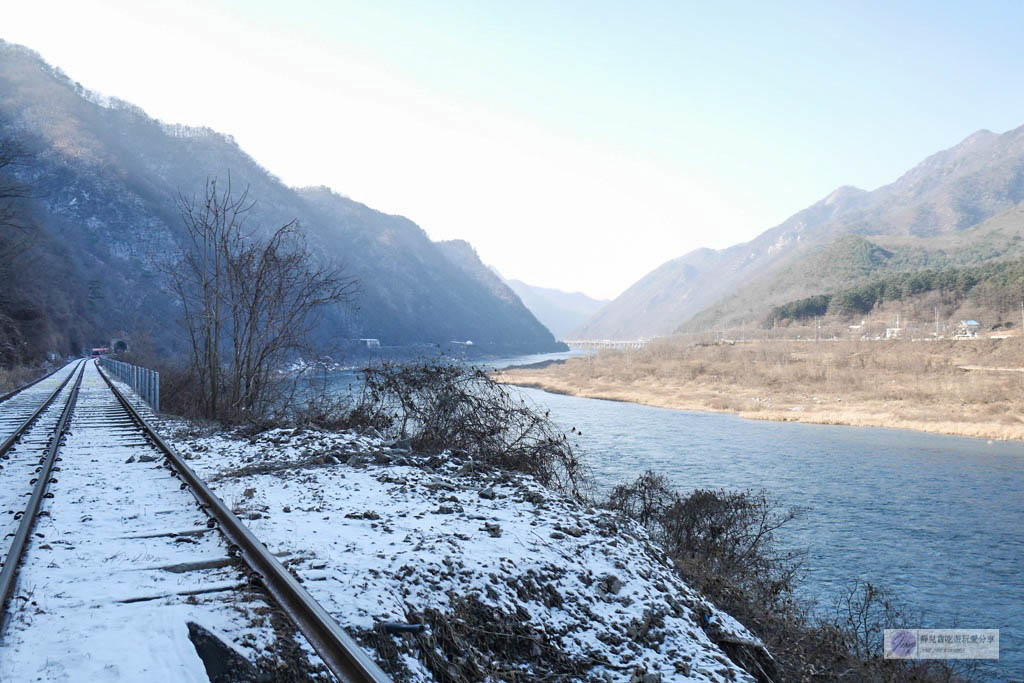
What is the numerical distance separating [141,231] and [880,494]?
309 ft

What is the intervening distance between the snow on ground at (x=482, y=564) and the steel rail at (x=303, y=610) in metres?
0.22

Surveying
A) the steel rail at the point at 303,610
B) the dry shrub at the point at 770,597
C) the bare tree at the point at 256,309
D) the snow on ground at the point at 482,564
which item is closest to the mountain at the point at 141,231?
the bare tree at the point at 256,309

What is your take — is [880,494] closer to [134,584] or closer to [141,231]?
[134,584]

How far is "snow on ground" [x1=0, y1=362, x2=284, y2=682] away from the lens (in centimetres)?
305

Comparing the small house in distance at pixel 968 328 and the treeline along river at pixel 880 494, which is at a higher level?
the small house in distance at pixel 968 328

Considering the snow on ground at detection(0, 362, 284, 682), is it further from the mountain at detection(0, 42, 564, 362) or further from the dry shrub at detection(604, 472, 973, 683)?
the mountain at detection(0, 42, 564, 362)

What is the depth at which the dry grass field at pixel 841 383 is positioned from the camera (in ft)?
137

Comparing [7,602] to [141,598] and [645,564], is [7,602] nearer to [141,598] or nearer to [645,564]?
[141,598]

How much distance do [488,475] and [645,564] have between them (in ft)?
8.38

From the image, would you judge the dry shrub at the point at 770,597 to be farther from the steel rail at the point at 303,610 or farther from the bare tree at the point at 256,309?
the bare tree at the point at 256,309

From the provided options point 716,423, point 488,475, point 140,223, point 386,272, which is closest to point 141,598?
point 488,475

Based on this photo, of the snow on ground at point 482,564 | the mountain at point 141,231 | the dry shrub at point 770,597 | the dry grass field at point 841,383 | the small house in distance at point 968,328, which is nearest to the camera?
the snow on ground at point 482,564

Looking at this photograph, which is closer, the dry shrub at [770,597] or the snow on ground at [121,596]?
the snow on ground at [121,596]

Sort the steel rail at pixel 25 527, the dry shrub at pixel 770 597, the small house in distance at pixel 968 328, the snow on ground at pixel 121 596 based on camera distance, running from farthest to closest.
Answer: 1. the small house in distance at pixel 968 328
2. the dry shrub at pixel 770 597
3. the steel rail at pixel 25 527
4. the snow on ground at pixel 121 596
